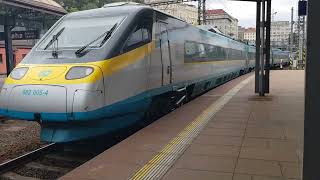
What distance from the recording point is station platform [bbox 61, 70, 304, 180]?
5.01 meters

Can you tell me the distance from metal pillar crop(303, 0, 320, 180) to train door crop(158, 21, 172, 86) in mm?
6652

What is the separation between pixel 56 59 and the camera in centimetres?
732

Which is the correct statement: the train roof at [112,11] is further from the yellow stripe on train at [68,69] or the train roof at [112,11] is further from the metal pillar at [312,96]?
the metal pillar at [312,96]

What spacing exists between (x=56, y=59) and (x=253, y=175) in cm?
410

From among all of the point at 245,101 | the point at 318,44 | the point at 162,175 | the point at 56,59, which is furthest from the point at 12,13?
the point at 318,44

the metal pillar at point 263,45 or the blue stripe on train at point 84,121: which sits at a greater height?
the metal pillar at point 263,45

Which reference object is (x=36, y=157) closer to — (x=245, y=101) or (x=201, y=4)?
(x=245, y=101)

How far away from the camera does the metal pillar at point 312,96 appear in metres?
2.49

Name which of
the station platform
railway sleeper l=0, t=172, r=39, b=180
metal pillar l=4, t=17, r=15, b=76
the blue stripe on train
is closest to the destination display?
metal pillar l=4, t=17, r=15, b=76

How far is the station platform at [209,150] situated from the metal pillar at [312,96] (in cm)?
227

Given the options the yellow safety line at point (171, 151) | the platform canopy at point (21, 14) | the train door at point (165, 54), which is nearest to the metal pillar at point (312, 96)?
the yellow safety line at point (171, 151)

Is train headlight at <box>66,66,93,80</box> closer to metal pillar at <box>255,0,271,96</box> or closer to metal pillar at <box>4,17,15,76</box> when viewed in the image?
metal pillar at <box>255,0,271,96</box>

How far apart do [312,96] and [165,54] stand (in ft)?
22.8

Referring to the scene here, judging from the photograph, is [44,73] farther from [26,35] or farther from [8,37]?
[26,35]
